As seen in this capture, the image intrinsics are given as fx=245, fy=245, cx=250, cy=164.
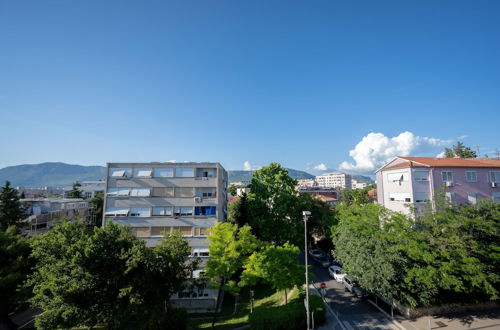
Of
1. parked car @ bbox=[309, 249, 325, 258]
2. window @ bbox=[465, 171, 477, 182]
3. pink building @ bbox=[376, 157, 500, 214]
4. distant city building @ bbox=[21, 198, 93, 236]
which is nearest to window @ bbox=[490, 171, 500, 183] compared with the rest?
pink building @ bbox=[376, 157, 500, 214]

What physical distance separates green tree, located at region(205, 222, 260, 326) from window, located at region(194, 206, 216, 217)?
18.8ft

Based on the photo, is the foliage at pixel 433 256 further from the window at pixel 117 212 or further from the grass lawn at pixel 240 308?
the window at pixel 117 212

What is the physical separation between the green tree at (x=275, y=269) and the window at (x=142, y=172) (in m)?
15.7

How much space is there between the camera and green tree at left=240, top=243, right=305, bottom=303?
20219 mm

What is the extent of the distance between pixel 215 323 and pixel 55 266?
1417 cm

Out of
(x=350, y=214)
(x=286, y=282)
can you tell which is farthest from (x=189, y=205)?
(x=350, y=214)

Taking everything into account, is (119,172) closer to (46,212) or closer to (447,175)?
(46,212)

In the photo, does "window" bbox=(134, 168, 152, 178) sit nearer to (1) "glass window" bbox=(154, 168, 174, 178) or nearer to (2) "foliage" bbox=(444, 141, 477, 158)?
(1) "glass window" bbox=(154, 168, 174, 178)

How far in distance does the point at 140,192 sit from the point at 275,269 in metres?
17.6

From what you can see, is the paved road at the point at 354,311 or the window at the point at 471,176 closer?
the paved road at the point at 354,311

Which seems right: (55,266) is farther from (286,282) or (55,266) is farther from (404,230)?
(404,230)

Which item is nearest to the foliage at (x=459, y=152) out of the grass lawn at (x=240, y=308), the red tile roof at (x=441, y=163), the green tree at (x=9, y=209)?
the red tile roof at (x=441, y=163)

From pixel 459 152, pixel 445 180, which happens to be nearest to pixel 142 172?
pixel 445 180

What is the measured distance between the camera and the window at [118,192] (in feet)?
92.9
